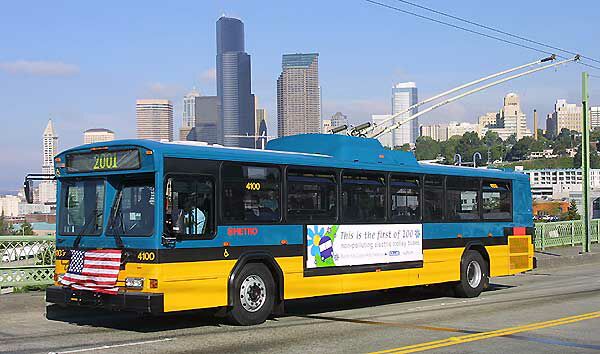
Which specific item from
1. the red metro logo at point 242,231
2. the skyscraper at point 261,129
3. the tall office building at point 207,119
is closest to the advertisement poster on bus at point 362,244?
the red metro logo at point 242,231

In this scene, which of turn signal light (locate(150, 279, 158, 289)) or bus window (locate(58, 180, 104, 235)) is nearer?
turn signal light (locate(150, 279, 158, 289))

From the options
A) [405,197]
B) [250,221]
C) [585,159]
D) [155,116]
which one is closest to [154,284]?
[250,221]

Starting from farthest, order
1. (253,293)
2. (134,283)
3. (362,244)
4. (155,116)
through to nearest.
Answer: (155,116) → (362,244) → (253,293) → (134,283)

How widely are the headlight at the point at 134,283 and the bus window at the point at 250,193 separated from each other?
1756 mm

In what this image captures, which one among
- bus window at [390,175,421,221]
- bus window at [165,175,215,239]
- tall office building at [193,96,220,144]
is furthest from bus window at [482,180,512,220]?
tall office building at [193,96,220,144]

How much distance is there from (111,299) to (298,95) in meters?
72.7

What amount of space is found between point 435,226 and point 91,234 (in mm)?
8010

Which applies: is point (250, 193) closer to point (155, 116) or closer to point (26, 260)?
point (26, 260)

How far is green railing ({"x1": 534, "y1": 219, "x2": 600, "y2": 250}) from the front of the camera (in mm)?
34062

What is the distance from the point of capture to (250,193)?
13.5 metres

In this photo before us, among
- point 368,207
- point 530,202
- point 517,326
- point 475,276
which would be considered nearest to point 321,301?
point 368,207

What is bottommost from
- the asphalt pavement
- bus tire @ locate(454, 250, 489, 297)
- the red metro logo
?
the asphalt pavement

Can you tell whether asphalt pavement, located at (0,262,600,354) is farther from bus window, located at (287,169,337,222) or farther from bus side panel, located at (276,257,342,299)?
bus window, located at (287,169,337,222)

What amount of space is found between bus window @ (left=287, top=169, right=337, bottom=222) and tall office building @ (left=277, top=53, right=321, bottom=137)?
47.6 m
